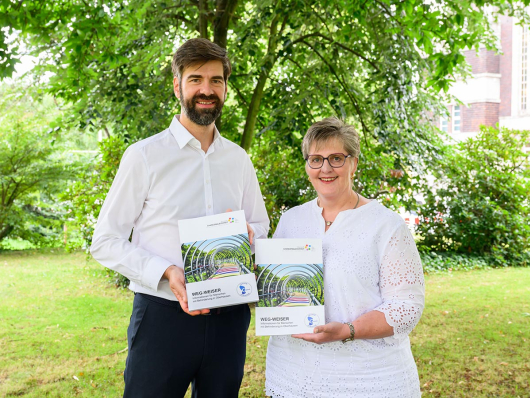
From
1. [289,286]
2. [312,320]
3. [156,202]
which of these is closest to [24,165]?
[156,202]

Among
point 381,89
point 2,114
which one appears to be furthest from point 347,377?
point 2,114

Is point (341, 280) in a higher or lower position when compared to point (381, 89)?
lower

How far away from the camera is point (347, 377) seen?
7.47 ft

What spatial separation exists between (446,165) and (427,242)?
496cm

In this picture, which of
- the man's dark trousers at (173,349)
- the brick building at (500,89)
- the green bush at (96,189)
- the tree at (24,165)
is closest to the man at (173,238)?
the man's dark trousers at (173,349)

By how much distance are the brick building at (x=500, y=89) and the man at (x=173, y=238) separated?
3001 cm

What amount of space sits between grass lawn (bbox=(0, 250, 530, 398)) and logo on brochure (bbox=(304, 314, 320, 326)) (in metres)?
3.08

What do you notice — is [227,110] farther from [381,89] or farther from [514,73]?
[514,73]

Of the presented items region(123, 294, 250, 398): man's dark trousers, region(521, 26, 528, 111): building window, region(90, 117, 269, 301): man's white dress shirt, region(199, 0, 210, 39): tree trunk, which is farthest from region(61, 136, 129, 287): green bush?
region(521, 26, 528, 111): building window

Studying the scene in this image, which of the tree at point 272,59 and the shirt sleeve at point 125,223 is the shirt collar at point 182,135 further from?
the tree at point 272,59

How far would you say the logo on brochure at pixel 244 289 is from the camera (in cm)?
228

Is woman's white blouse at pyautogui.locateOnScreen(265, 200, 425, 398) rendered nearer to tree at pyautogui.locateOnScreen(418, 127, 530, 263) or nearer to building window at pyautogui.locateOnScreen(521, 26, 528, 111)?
tree at pyautogui.locateOnScreen(418, 127, 530, 263)

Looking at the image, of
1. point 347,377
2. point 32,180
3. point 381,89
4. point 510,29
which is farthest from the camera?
point 510,29

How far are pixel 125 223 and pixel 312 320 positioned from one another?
3.36ft
